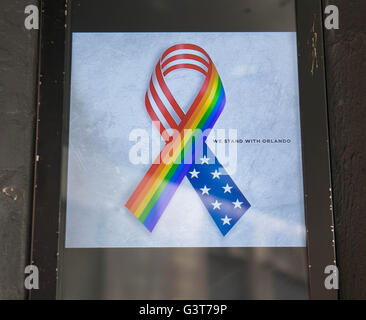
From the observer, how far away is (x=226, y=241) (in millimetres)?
2232

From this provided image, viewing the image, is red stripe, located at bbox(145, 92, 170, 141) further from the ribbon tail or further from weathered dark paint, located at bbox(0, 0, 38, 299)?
weathered dark paint, located at bbox(0, 0, 38, 299)

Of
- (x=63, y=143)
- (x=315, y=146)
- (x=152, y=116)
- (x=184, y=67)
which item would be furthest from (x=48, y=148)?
(x=315, y=146)

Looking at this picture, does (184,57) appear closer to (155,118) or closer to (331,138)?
(155,118)

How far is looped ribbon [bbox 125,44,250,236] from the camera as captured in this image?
226 cm

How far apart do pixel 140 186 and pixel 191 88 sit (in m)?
0.59

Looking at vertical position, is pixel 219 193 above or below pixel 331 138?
below

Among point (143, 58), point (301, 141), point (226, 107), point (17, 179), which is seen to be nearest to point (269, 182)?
point (301, 141)

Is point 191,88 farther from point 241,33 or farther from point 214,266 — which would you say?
point 214,266

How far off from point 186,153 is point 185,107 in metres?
0.25

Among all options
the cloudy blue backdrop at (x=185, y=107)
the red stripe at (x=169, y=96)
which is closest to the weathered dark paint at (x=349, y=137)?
the cloudy blue backdrop at (x=185, y=107)

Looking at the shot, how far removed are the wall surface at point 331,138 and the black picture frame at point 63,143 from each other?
5 cm

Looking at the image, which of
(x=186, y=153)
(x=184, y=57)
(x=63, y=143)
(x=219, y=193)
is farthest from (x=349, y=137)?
(x=63, y=143)

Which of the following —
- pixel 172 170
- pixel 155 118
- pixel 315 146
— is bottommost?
pixel 172 170

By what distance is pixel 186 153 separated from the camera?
2.30 meters
